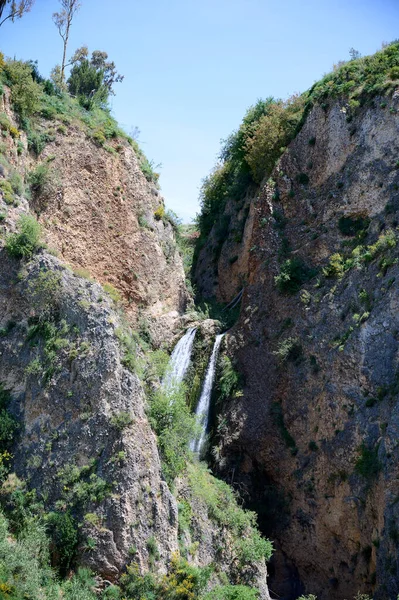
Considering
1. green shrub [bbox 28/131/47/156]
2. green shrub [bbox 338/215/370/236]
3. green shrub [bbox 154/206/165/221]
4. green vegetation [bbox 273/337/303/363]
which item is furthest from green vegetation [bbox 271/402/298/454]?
green shrub [bbox 28/131/47/156]

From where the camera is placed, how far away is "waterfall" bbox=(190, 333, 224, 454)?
32938 millimetres

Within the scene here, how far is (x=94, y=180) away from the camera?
1359 inches

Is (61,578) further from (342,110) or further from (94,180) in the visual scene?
(342,110)

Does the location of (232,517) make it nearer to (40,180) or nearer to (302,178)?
(40,180)

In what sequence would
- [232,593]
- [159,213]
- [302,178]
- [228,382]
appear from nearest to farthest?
[232,593] → [228,382] → [302,178] → [159,213]

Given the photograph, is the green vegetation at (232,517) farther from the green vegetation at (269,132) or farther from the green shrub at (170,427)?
the green vegetation at (269,132)

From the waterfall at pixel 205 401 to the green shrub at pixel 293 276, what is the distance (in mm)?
4660

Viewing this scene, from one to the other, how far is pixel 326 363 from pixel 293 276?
5.55 metres

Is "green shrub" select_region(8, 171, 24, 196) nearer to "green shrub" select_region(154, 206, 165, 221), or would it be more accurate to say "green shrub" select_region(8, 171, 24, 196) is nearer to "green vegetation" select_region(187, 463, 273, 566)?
"green shrub" select_region(154, 206, 165, 221)

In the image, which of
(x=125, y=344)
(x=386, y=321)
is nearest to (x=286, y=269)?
(x=386, y=321)

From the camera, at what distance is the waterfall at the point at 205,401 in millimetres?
32938

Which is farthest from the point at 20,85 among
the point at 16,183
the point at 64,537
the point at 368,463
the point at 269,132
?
the point at 368,463

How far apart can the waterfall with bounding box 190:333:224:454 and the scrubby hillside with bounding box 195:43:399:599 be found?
2.32ft

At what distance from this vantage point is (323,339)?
3172 centimetres
